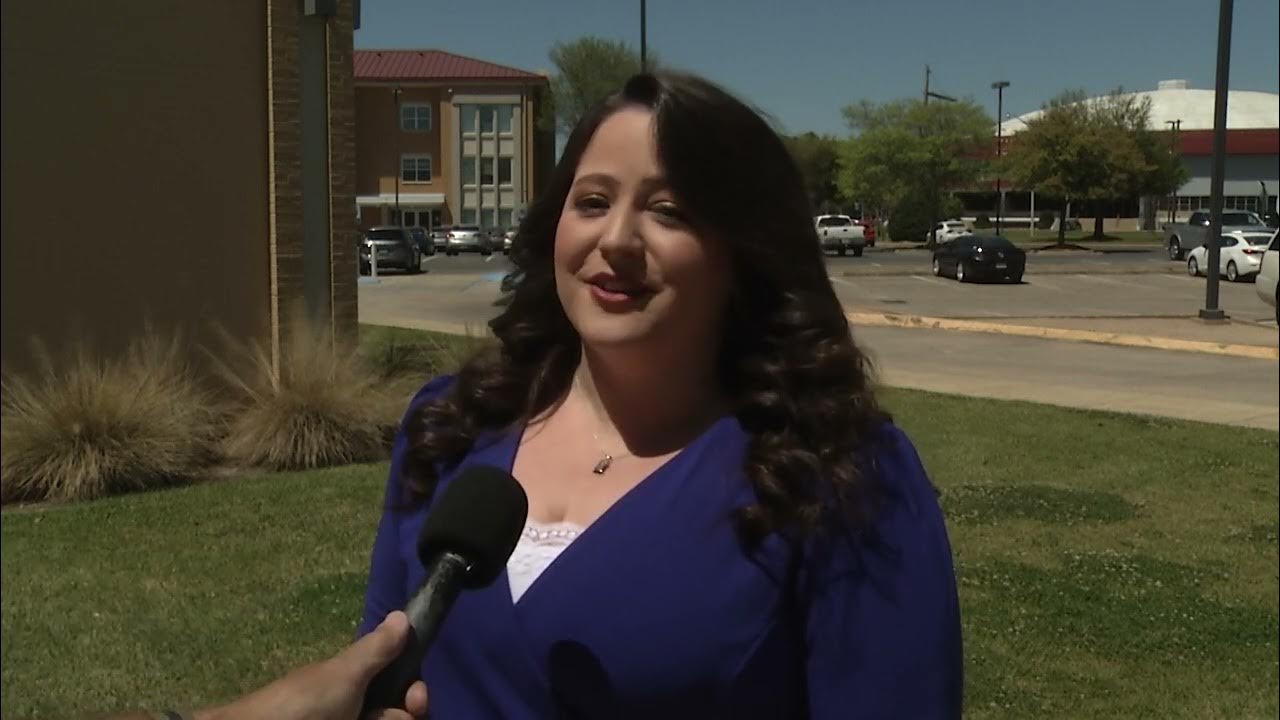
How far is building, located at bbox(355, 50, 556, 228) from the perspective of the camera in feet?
43.4

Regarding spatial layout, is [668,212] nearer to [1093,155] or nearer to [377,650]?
[377,650]

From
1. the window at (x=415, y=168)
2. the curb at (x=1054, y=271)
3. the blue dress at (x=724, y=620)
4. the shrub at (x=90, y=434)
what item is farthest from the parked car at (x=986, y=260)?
the blue dress at (x=724, y=620)

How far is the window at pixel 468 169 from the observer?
54156 millimetres

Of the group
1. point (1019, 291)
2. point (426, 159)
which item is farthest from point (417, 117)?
point (426, 159)

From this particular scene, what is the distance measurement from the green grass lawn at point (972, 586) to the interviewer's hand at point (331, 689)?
345 cm

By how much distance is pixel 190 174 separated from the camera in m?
9.03

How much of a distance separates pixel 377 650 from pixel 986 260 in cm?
3214

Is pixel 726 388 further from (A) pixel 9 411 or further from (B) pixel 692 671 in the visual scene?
(A) pixel 9 411

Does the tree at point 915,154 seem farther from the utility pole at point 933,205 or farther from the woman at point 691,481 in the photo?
the woman at point 691,481

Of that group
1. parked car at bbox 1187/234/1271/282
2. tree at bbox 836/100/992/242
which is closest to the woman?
parked car at bbox 1187/234/1271/282

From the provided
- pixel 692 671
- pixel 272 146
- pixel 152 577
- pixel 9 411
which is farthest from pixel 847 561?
pixel 272 146

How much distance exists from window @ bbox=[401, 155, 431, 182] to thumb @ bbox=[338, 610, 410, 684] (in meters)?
50.1

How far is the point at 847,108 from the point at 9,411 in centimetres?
6206

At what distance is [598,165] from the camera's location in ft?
5.85
